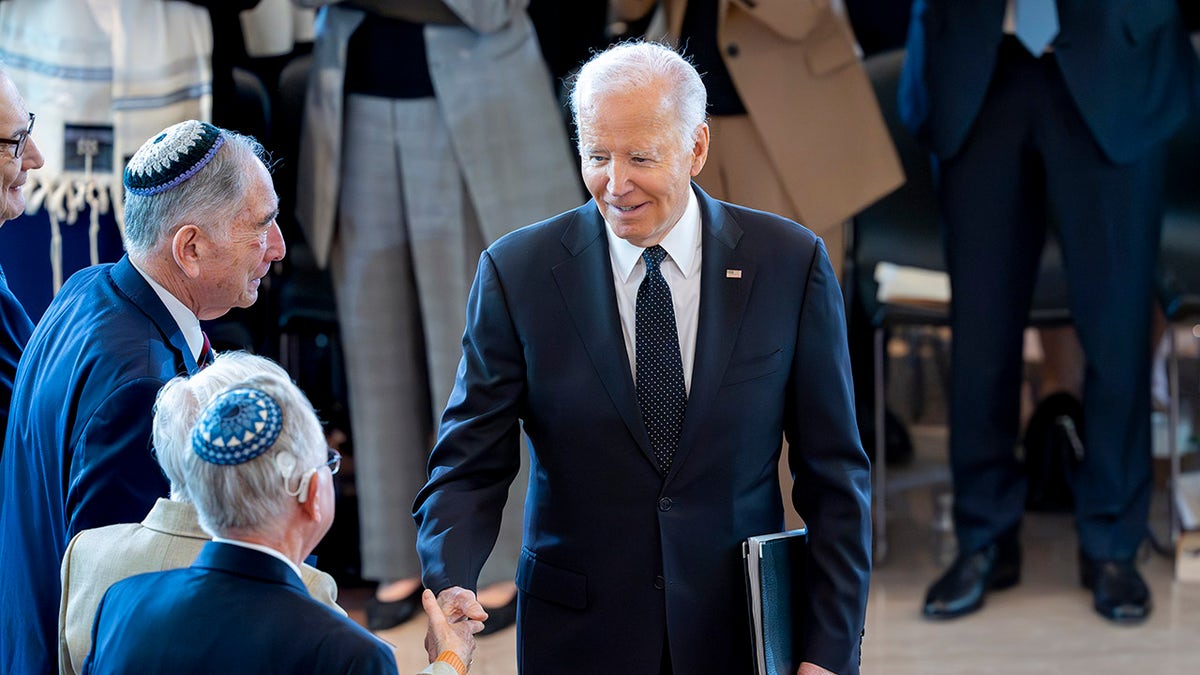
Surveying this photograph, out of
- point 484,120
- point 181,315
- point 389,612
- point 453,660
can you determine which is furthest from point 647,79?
point 389,612

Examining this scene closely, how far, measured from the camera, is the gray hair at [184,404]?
1664 mm

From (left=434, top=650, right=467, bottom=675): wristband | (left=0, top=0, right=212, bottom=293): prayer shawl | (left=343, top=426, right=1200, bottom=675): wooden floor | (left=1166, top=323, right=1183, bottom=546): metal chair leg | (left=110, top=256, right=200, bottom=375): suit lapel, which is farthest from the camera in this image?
(left=1166, top=323, right=1183, bottom=546): metal chair leg

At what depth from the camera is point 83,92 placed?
369 centimetres

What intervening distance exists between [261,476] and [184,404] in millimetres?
149

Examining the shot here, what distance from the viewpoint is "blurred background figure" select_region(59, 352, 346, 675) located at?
1679 millimetres

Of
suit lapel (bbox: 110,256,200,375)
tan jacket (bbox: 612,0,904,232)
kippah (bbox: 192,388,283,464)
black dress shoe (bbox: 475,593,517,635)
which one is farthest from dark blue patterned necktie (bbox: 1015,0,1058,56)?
kippah (bbox: 192,388,283,464)

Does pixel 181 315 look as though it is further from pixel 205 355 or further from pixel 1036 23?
pixel 1036 23

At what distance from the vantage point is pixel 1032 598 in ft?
14.2

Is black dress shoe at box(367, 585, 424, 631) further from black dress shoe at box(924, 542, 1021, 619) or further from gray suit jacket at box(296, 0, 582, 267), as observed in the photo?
black dress shoe at box(924, 542, 1021, 619)

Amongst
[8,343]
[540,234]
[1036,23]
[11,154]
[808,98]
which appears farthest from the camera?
[808,98]

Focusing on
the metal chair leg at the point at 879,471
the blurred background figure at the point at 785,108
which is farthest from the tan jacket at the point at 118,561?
the metal chair leg at the point at 879,471

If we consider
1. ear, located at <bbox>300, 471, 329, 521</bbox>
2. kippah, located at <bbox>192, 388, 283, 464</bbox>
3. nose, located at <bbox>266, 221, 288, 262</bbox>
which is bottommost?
ear, located at <bbox>300, 471, 329, 521</bbox>

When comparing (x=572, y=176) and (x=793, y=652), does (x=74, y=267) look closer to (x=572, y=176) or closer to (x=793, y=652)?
(x=572, y=176)

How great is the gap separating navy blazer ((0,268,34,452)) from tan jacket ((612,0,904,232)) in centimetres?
197
